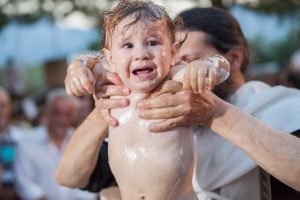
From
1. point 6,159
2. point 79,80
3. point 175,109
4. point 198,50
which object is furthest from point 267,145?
point 6,159

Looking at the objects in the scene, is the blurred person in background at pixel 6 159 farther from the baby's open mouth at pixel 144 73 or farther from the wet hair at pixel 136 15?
the baby's open mouth at pixel 144 73

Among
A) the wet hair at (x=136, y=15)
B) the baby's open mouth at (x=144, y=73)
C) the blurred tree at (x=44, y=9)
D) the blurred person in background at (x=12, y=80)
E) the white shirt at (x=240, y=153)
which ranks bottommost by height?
the blurred person in background at (x=12, y=80)

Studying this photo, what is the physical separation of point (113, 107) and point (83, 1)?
901 centimetres

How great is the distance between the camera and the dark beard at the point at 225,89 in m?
2.82

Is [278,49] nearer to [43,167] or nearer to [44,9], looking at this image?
[44,9]

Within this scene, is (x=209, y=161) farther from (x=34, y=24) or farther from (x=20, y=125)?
(x=34, y=24)

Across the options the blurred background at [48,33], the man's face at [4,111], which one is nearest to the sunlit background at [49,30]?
the blurred background at [48,33]

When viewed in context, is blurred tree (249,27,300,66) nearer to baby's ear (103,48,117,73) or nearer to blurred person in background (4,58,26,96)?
blurred person in background (4,58,26,96)

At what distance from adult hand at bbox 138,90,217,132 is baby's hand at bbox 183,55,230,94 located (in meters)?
0.09

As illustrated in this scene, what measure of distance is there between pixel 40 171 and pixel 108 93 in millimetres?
3833

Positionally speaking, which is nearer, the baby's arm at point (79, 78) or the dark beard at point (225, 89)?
the baby's arm at point (79, 78)

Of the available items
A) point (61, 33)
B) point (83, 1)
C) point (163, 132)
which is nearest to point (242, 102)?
point (163, 132)

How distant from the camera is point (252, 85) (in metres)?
2.87

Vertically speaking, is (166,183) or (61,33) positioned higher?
(166,183)
